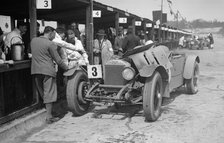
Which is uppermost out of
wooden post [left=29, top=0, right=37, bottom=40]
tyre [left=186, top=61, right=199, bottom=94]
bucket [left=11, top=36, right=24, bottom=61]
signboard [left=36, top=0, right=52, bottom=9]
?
signboard [left=36, top=0, right=52, bottom=9]

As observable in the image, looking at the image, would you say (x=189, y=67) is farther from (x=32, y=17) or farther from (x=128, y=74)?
(x=32, y=17)

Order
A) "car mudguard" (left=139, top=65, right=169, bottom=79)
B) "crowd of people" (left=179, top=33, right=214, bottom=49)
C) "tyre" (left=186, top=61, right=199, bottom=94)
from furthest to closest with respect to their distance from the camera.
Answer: "crowd of people" (left=179, top=33, right=214, bottom=49)
"tyre" (left=186, top=61, right=199, bottom=94)
"car mudguard" (left=139, top=65, right=169, bottom=79)

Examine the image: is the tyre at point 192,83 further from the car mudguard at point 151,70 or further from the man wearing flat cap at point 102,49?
the man wearing flat cap at point 102,49

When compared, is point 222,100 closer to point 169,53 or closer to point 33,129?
point 169,53

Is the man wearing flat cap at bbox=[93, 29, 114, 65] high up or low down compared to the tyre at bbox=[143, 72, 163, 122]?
up

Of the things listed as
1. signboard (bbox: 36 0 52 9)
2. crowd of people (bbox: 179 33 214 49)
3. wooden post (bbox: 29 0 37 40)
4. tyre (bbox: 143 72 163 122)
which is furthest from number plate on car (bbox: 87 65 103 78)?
crowd of people (bbox: 179 33 214 49)

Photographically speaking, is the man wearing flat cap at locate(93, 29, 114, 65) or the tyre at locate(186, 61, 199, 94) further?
the man wearing flat cap at locate(93, 29, 114, 65)

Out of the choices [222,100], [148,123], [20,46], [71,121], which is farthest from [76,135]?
[222,100]

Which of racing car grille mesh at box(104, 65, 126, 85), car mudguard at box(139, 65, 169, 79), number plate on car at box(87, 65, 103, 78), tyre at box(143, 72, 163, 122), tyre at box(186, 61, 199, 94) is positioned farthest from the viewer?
tyre at box(186, 61, 199, 94)

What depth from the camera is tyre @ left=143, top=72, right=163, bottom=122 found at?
549 centimetres

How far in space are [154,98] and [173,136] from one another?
1171 mm

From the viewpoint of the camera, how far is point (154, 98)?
5895 millimetres

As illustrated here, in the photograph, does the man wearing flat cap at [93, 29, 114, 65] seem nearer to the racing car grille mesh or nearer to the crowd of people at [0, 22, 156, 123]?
the crowd of people at [0, 22, 156, 123]

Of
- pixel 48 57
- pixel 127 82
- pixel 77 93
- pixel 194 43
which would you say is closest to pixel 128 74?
pixel 127 82
